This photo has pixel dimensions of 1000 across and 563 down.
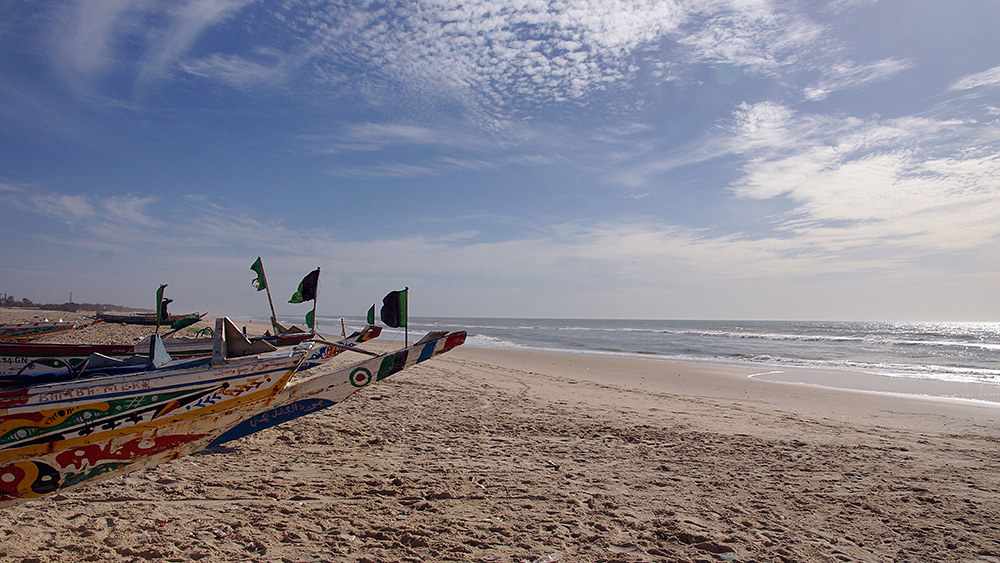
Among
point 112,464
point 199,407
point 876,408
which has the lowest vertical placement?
point 876,408

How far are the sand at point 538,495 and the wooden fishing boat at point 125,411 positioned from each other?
0.46 meters

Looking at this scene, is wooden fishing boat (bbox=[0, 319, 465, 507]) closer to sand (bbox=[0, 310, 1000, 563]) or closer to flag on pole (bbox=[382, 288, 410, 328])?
sand (bbox=[0, 310, 1000, 563])

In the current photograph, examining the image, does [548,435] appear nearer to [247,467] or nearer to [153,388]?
[247,467]

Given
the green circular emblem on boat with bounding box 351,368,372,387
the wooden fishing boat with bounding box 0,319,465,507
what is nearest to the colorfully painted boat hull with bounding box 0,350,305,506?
the wooden fishing boat with bounding box 0,319,465,507

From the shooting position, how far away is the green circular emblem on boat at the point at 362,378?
466 centimetres

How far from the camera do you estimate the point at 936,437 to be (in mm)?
7238

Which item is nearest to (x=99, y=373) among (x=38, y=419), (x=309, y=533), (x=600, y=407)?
(x=38, y=419)

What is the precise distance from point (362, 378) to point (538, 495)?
1973mm

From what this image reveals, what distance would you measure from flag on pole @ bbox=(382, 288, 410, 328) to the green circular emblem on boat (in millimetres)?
550

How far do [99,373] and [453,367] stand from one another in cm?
1041

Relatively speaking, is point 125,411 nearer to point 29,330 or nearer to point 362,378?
point 362,378

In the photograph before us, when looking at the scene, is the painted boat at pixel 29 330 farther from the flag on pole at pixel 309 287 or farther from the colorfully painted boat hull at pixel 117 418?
the colorfully painted boat hull at pixel 117 418

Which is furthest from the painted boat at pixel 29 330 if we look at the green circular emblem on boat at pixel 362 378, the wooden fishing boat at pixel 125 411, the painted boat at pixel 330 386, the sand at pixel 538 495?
the green circular emblem on boat at pixel 362 378

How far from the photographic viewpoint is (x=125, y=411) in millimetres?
3428
